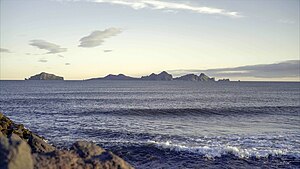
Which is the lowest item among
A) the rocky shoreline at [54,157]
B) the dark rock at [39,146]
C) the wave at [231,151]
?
the wave at [231,151]

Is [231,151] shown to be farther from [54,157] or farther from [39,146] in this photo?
[54,157]

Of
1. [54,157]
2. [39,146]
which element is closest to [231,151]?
[39,146]

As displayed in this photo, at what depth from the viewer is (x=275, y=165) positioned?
21.7 m

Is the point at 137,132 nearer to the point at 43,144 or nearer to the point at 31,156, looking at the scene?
the point at 43,144

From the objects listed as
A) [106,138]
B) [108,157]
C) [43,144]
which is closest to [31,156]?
[108,157]

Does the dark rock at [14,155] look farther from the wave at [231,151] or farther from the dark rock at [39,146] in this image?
the wave at [231,151]

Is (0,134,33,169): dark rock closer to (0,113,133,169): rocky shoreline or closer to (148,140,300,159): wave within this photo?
(0,113,133,169): rocky shoreline

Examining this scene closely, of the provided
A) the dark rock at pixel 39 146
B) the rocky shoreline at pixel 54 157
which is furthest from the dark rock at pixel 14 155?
the dark rock at pixel 39 146

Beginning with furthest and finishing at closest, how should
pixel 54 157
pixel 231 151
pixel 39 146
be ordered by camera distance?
pixel 231 151 < pixel 39 146 < pixel 54 157

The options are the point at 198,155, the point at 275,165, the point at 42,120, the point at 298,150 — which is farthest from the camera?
the point at 42,120

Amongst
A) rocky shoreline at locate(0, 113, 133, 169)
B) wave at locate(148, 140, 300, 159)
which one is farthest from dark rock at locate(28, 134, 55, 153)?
wave at locate(148, 140, 300, 159)

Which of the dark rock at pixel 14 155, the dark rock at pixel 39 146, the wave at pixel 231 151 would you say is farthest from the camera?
the wave at pixel 231 151

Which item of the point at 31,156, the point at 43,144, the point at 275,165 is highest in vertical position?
the point at 31,156

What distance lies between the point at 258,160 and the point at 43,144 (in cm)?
1521
